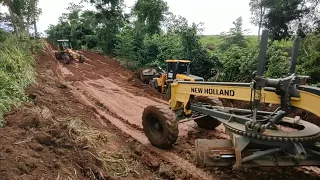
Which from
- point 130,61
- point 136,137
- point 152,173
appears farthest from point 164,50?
point 152,173

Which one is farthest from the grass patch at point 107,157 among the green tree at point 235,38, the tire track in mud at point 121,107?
the green tree at point 235,38

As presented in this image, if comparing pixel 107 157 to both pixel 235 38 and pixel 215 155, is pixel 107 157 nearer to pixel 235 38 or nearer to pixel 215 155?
pixel 215 155

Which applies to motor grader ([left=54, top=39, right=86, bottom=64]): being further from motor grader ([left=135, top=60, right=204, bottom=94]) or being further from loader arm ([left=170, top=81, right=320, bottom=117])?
loader arm ([left=170, top=81, right=320, bottom=117])

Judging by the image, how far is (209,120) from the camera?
7422mm

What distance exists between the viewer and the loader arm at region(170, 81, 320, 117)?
386cm

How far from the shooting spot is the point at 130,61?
21.3 m

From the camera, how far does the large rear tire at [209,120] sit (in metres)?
7.16

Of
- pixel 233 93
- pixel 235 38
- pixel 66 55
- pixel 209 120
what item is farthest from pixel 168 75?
pixel 66 55

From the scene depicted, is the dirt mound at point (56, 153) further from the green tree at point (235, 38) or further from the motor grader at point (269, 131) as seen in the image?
the green tree at point (235, 38)

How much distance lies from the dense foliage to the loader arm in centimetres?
503

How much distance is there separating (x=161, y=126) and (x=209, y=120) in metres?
1.76

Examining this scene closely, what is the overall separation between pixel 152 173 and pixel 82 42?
33881 millimetres

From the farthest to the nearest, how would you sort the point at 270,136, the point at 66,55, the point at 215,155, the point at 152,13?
the point at 152,13
the point at 66,55
the point at 215,155
the point at 270,136

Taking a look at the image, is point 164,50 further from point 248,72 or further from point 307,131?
point 307,131
